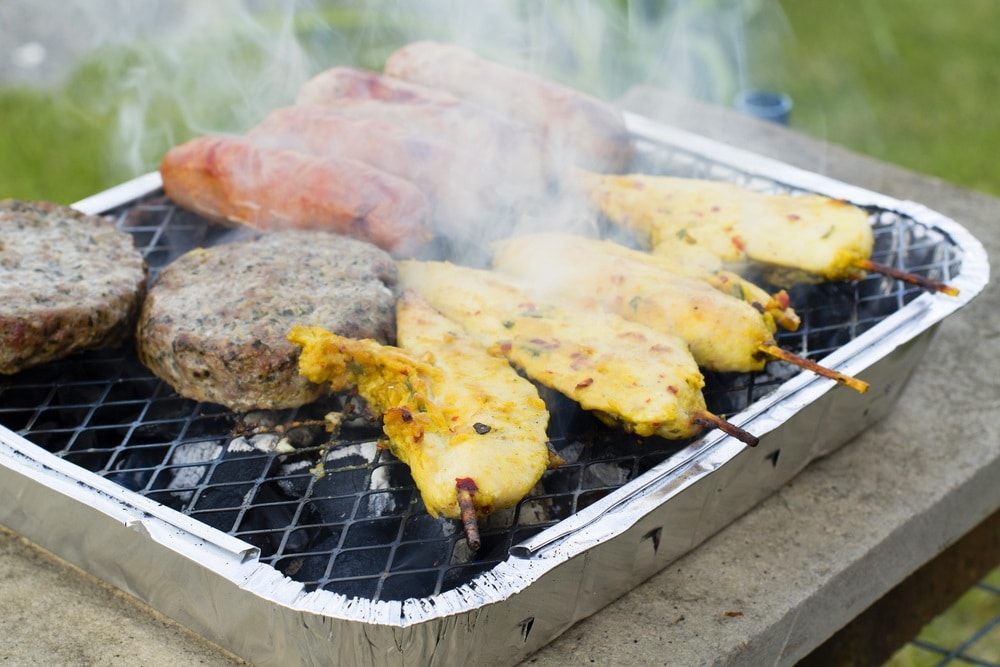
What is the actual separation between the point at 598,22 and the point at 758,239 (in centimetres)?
230

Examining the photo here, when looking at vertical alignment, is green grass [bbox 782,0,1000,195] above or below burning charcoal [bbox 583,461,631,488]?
below

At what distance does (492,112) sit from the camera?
12.7 ft

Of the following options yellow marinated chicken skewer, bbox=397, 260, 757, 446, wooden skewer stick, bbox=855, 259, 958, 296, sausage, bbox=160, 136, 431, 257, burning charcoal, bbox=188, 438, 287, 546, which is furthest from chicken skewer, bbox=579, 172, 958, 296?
burning charcoal, bbox=188, 438, 287, 546

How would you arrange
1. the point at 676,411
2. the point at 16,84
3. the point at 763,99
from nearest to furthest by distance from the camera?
the point at 676,411
the point at 763,99
the point at 16,84

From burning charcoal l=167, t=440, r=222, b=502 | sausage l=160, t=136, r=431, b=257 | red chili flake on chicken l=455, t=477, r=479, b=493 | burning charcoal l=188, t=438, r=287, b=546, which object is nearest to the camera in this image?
red chili flake on chicken l=455, t=477, r=479, b=493

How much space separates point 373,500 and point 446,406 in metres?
0.39

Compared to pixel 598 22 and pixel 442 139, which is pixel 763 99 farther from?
pixel 442 139

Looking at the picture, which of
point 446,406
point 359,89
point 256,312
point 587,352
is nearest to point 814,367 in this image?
point 587,352

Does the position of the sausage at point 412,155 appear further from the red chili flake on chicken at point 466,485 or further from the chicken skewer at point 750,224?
the red chili flake on chicken at point 466,485

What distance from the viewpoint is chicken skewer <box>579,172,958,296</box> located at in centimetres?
312

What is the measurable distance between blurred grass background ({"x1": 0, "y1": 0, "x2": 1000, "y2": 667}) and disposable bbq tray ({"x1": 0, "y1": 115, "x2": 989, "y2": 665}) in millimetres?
2089

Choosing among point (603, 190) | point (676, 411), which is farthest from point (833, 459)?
point (603, 190)

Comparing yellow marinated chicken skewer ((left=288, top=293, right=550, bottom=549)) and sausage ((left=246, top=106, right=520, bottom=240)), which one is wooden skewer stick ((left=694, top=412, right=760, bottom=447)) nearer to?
yellow marinated chicken skewer ((left=288, top=293, right=550, bottom=549))

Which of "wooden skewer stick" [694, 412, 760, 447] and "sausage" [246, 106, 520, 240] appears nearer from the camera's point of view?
"wooden skewer stick" [694, 412, 760, 447]
